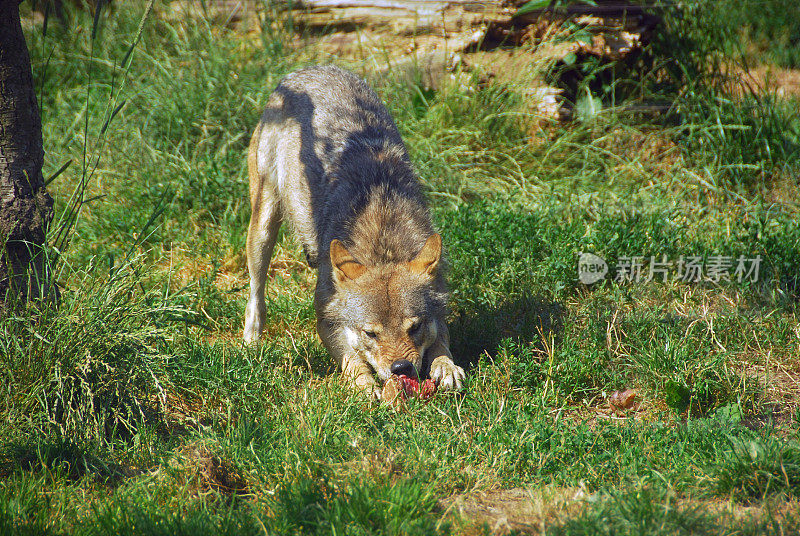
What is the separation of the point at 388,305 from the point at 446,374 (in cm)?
62

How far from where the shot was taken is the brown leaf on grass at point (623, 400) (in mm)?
4695

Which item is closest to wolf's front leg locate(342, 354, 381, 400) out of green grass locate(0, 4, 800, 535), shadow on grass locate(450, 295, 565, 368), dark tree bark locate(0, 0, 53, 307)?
green grass locate(0, 4, 800, 535)

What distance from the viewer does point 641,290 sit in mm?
5898

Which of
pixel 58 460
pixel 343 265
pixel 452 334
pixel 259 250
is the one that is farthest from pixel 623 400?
pixel 58 460

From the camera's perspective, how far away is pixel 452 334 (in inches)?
220

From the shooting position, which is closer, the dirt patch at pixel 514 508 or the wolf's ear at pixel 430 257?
the dirt patch at pixel 514 508

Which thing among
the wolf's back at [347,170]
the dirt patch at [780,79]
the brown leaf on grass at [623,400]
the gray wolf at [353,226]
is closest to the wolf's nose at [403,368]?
the gray wolf at [353,226]

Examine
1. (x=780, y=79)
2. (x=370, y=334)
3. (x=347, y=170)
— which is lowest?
(x=370, y=334)

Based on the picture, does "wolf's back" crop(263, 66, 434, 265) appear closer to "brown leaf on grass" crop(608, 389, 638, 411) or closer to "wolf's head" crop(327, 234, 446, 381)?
"wolf's head" crop(327, 234, 446, 381)

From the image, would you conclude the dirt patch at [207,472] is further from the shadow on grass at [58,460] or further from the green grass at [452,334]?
the shadow on grass at [58,460]

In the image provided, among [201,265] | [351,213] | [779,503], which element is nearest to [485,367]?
[351,213]

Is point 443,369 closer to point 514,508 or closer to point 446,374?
point 446,374

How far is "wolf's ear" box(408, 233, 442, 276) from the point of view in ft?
15.7

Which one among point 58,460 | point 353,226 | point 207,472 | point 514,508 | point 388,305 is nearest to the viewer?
point 514,508
